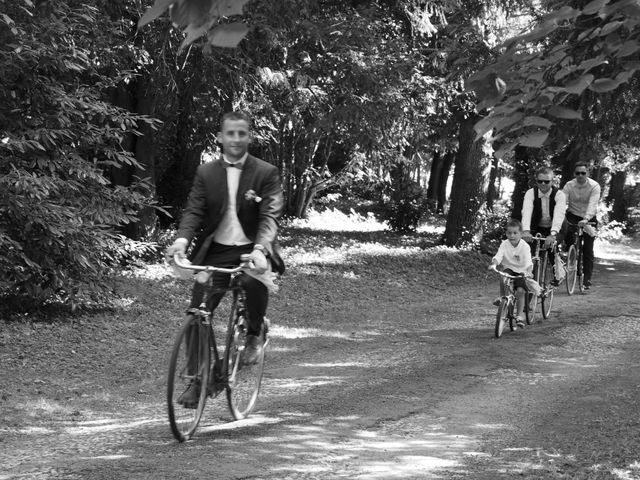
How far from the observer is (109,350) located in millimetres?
9820

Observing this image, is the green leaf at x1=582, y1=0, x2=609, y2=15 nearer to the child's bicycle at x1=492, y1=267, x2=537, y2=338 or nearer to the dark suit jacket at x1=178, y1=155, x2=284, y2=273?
the dark suit jacket at x1=178, y1=155, x2=284, y2=273

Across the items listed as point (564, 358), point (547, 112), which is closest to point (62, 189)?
point (564, 358)

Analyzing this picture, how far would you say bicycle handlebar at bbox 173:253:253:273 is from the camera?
19.2ft

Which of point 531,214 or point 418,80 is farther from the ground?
point 418,80

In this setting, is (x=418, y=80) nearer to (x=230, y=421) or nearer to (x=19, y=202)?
(x=19, y=202)

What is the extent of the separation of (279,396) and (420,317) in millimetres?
5741

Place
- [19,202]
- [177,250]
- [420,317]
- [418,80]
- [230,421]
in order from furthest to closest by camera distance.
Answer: [418,80]
[420,317]
[19,202]
[230,421]
[177,250]

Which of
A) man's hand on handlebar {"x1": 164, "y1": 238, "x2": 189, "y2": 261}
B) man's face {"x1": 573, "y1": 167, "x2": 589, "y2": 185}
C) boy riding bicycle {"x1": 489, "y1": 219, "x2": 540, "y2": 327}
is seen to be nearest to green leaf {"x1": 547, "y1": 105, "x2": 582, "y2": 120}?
man's hand on handlebar {"x1": 164, "y1": 238, "x2": 189, "y2": 261}

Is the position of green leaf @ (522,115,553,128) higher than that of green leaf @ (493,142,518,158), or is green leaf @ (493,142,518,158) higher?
green leaf @ (522,115,553,128)

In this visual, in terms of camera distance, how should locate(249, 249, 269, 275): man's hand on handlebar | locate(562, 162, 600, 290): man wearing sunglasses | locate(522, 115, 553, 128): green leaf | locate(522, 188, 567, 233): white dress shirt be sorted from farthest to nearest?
locate(562, 162, 600, 290): man wearing sunglasses → locate(522, 188, 567, 233): white dress shirt → locate(249, 249, 269, 275): man's hand on handlebar → locate(522, 115, 553, 128): green leaf

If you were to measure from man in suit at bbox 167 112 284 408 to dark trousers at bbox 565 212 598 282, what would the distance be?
32.8ft

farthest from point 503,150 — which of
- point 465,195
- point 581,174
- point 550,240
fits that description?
point 465,195

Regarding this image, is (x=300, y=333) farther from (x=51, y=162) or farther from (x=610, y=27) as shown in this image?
(x=610, y=27)

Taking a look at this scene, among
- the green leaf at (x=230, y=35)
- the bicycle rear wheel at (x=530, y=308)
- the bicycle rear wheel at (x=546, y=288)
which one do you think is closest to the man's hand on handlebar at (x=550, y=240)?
the bicycle rear wheel at (x=546, y=288)
